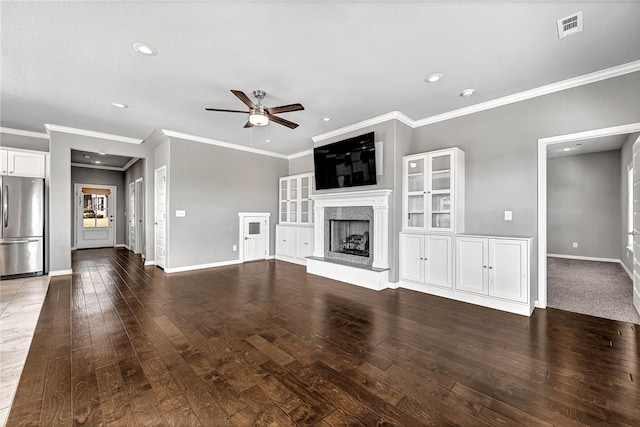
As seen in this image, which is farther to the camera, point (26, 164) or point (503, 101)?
point (26, 164)

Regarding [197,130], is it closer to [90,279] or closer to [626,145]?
[90,279]

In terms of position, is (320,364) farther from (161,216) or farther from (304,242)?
(161,216)

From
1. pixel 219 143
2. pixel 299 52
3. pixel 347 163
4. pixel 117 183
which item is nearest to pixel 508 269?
pixel 347 163

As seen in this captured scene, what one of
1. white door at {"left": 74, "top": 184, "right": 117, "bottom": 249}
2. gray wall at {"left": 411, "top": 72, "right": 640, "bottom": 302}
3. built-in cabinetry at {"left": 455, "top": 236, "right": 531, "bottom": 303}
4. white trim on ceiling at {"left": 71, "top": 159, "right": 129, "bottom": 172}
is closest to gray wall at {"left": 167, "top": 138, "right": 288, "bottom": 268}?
gray wall at {"left": 411, "top": 72, "right": 640, "bottom": 302}

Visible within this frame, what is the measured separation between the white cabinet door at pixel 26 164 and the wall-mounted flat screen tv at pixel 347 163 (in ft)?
18.0

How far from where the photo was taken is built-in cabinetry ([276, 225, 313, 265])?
21.4ft

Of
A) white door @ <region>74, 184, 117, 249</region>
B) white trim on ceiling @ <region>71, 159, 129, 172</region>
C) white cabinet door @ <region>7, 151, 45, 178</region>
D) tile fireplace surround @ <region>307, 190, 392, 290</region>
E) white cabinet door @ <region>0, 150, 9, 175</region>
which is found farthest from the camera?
white door @ <region>74, 184, 117, 249</region>

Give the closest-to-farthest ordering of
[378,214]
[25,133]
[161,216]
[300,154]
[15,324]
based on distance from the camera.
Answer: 1. [15,324]
2. [378,214]
3. [25,133]
4. [161,216]
5. [300,154]

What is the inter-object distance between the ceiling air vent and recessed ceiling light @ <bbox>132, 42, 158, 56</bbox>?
379 centimetres

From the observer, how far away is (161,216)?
6121mm

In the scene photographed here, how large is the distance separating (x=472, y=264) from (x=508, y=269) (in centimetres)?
42

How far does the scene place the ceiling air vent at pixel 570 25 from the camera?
2312 mm

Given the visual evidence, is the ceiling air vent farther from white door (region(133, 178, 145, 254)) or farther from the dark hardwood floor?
white door (region(133, 178, 145, 254))

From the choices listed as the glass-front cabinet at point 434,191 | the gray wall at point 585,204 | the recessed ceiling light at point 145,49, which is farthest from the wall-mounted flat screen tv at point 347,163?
the gray wall at point 585,204
